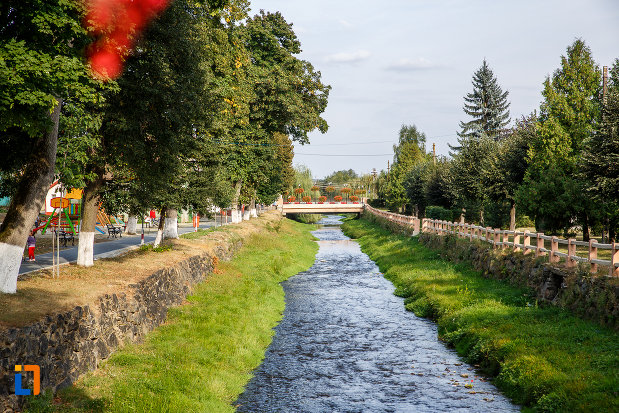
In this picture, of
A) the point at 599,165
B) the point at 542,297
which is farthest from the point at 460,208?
the point at 542,297

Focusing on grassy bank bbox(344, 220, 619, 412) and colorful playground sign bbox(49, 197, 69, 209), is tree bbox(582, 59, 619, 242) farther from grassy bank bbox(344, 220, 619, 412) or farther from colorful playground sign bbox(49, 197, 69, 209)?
colorful playground sign bbox(49, 197, 69, 209)

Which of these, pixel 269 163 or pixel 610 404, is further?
pixel 269 163

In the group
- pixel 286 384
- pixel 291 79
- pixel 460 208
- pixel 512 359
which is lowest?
pixel 286 384

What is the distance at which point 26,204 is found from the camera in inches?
531

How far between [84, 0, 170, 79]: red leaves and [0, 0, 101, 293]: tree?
0.41m

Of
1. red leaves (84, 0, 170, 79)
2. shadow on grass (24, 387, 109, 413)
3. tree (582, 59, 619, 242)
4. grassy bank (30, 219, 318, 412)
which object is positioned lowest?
grassy bank (30, 219, 318, 412)

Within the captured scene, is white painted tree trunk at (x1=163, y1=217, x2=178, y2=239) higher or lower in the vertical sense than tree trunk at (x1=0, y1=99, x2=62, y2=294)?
lower

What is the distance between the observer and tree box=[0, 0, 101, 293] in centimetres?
1124

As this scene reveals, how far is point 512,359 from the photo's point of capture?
15.9 meters

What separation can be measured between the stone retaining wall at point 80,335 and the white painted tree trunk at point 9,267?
6.15 ft

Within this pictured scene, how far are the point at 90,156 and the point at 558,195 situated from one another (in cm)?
2569

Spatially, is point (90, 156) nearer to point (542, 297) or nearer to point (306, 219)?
point (542, 297)

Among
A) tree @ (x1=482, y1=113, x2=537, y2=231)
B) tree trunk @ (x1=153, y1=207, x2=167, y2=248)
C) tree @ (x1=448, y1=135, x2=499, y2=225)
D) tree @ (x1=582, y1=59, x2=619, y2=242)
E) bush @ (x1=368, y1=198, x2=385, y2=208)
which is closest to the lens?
tree @ (x1=582, y1=59, x2=619, y2=242)

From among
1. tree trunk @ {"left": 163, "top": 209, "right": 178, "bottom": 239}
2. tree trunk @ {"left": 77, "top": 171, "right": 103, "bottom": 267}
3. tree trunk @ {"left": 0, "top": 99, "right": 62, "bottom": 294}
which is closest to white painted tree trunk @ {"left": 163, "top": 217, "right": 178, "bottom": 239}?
tree trunk @ {"left": 163, "top": 209, "right": 178, "bottom": 239}
